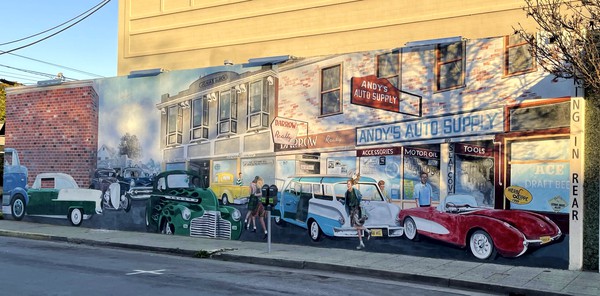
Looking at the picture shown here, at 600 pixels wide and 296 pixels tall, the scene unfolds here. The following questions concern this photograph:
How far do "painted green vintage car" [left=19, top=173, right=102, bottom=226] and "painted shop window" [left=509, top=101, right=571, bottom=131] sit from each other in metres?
13.1

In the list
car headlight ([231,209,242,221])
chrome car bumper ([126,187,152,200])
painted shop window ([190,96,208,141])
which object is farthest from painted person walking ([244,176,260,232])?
chrome car bumper ([126,187,152,200])

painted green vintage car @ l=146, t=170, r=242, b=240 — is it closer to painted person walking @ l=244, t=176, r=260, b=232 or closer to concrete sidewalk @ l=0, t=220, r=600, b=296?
painted person walking @ l=244, t=176, r=260, b=232

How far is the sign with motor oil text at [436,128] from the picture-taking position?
12.1m

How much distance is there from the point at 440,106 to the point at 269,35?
1157cm

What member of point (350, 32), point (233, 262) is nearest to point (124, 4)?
point (350, 32)

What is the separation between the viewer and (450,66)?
12.7 meters

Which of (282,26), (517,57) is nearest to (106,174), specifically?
(282,26)

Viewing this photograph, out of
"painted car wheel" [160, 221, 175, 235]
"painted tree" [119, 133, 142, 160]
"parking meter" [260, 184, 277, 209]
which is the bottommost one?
"painted car wheel" [160, 221, 175, 235]

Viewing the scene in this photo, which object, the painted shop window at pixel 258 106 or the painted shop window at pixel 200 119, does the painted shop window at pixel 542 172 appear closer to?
the painted shop window at pixel 258 106

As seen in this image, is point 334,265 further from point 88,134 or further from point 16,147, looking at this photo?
point 16,147

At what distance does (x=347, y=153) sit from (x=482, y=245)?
3.81 metres

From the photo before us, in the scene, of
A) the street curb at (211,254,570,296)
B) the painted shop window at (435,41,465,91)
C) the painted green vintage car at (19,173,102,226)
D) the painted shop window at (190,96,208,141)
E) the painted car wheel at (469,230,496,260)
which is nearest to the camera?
the street curb at (211,254,570,296)

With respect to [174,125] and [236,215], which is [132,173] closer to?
[174,125]

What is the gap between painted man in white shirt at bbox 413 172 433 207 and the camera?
12.8m
